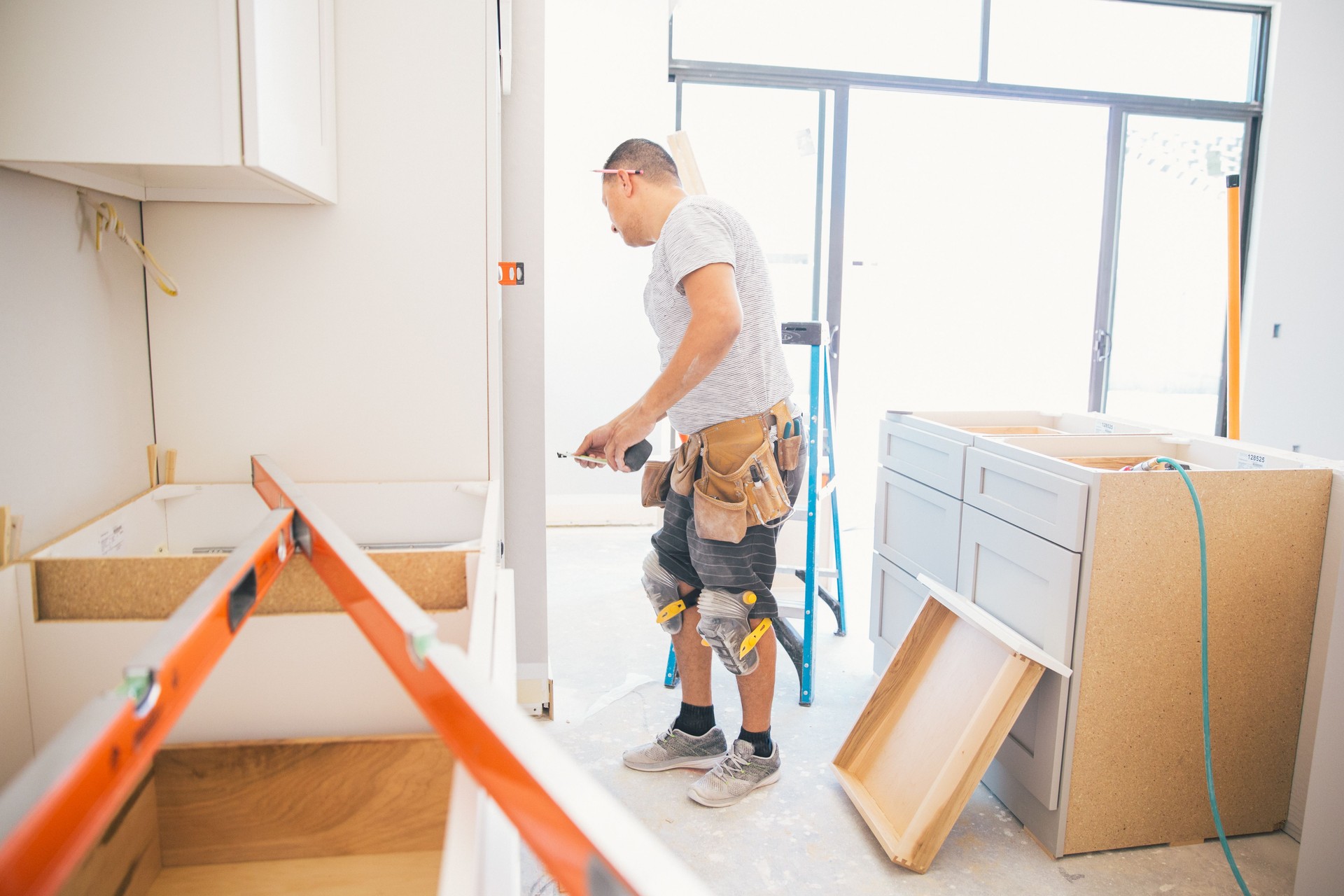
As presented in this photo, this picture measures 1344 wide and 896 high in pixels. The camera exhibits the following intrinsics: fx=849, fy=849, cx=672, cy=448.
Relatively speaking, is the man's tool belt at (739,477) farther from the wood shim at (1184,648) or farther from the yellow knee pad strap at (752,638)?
the wood shim at (1184,648)

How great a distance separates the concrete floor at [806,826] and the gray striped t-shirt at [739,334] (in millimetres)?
910

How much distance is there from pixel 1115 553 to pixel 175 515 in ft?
6.18

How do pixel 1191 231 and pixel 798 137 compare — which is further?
pixel 1191 231

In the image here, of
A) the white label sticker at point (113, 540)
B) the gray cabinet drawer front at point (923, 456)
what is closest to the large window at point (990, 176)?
the gray cabinet drawer front at point (923, 456)

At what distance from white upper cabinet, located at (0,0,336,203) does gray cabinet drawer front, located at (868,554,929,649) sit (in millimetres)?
1929

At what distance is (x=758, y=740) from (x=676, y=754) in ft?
0.73

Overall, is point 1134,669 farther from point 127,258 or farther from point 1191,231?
point 1191,231

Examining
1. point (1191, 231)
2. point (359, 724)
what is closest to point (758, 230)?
point (1191, 231)

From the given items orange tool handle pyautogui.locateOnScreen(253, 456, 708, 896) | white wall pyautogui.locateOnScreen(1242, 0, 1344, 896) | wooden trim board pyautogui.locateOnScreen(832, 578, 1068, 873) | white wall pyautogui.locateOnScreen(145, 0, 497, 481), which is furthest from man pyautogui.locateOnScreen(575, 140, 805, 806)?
white wall pyautogui.locateOnScreen(1242, 0, 1344, 896)

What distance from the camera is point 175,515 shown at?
5.43ft

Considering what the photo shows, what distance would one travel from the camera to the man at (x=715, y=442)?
184 cm

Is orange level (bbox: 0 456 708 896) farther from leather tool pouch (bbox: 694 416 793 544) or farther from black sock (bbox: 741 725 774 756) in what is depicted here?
black sock (bbox: 741 725 774 756)

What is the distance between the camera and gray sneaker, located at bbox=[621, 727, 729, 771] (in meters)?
2.19

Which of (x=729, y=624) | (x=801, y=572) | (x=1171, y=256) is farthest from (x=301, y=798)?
(x=1171, y=256)
